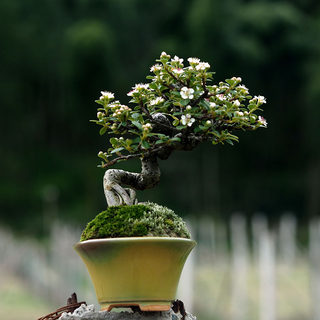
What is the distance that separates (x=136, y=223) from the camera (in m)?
1.87

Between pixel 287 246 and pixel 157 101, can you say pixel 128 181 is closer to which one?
pixel 157 101

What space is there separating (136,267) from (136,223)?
0.12 meters

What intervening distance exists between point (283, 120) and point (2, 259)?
11099mm

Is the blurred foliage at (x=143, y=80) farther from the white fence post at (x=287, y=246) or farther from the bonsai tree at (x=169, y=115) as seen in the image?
the bonsai tree at (x=169, y=115)

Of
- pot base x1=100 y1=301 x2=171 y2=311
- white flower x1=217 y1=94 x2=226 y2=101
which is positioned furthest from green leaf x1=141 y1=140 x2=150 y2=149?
pot base x1=100 y1=301 x2=171 y2=311

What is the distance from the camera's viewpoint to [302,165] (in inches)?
875

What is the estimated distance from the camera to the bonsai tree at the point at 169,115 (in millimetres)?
1953

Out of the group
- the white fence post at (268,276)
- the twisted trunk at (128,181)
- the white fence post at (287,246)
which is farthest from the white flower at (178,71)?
the white fence post at (287,246)

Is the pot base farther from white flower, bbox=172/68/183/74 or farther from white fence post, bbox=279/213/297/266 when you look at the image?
white fence post, bbox=279/213/297/266

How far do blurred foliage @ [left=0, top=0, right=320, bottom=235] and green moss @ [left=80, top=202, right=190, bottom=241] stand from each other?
17.8 metres

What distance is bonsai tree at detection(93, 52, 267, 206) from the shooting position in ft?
6.41

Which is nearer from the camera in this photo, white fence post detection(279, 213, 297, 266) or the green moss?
the green moss

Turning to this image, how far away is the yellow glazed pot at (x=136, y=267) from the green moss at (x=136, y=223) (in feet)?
0.20

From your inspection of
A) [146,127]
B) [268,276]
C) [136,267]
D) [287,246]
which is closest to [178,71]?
[146,127]
